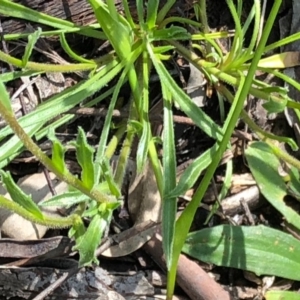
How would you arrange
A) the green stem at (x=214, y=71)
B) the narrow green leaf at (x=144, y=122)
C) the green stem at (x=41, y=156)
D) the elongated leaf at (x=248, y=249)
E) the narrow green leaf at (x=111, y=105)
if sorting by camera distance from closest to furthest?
the green stem at (x=41, y=156) → the narrow green leaf at (x=144, y=122) → the narrow green leaf at (x=111, y=105) → the green stem at (x=214, y=71) → the elongated leaf at (x=248, y=249)

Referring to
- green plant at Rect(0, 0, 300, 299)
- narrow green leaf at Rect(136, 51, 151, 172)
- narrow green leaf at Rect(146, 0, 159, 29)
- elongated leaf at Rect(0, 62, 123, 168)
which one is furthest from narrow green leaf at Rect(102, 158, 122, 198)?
narrow green leaf at Rect(146, 0, 159, 29)

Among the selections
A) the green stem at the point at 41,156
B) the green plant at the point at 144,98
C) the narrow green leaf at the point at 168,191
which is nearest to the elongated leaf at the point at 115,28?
the green plant at the point at 144,98

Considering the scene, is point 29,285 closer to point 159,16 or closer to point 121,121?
point 121,121

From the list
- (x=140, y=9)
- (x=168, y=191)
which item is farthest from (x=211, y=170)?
(x=140, y=9)

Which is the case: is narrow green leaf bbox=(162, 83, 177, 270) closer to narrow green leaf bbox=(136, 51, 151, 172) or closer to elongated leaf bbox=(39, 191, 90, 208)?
narrow green leaf bbox=(136, 51, 151, 172)

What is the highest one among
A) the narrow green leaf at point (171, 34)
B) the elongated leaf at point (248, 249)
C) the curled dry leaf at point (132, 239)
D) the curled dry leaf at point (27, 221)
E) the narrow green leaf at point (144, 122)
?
the narrow green leaf at point (171, 34)

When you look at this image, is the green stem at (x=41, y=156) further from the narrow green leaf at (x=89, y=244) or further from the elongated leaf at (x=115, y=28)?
the elongated leaf at (x=115, y=28)

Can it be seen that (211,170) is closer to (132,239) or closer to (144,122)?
(144,122)
